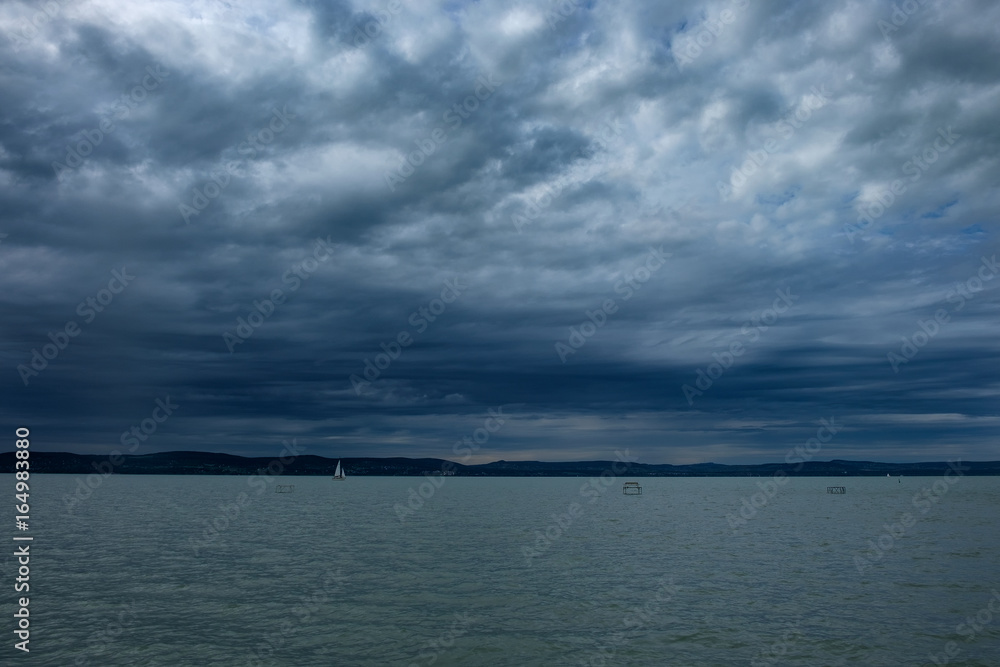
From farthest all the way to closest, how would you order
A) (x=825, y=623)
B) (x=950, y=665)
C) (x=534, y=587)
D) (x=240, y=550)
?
1. (x=240, y=550)
2. (x=534, y=587)
3. (x=825, y=623)
4. (x=950, y=665)

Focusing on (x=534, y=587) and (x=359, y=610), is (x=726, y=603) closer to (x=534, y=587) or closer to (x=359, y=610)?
(x=534, y=587)

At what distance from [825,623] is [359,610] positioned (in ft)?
78.5

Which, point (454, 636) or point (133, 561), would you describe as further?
point (133, 561)

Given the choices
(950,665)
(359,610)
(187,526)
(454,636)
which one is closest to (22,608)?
(359,610)

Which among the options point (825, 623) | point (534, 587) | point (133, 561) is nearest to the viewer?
point (825, 623)

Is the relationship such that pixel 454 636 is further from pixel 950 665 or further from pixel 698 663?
pixel 950 665

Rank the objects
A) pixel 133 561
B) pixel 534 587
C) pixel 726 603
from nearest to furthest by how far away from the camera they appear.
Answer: pixel 726 603, pixel 534 587, pixel 133 561

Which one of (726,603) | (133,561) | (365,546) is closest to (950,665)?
(726,603)

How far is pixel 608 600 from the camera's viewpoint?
3784cm

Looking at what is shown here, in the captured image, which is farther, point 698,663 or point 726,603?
point 726,603

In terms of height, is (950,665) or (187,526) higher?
(950,665)

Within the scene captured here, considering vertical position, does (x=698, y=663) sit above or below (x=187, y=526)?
above

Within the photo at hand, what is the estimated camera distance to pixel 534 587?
136 ft

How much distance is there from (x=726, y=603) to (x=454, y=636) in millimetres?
16985
